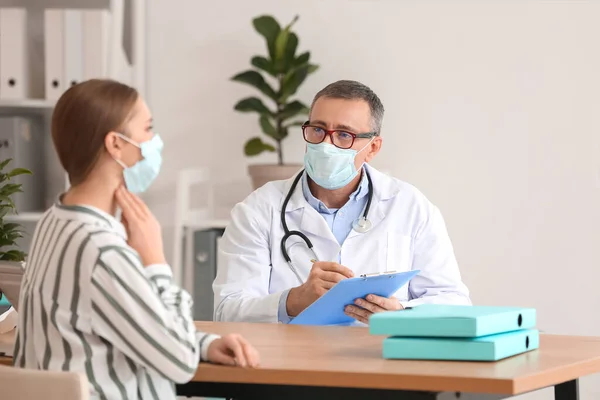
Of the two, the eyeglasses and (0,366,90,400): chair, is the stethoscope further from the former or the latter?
(0,366,90,400): chair

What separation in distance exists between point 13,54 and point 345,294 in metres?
2.00

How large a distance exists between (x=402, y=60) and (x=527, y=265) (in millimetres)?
912

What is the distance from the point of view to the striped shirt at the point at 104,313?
1467 millimetres

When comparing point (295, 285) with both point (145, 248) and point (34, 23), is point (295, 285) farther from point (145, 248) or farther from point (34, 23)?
point (34, 23)

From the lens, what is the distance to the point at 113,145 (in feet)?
5.18

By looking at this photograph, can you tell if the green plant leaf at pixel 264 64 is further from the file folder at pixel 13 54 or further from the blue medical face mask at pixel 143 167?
the blue medical face mask at pixel 143 167

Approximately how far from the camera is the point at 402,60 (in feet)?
12.2

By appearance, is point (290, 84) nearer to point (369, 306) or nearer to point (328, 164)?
point (328, 164)

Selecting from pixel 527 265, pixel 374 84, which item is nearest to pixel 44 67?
pixel 374 84

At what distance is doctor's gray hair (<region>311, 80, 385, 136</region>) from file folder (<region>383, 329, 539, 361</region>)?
3.43 ft

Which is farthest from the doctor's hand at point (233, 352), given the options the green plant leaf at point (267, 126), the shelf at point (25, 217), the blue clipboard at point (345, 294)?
the shelf at point (25, 217)

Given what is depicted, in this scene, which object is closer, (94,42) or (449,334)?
(449,334)

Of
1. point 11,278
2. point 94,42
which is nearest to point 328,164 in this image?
point 11,278

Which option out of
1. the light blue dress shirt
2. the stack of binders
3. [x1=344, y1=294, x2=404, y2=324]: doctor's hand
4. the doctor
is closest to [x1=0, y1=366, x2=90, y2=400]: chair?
the stack of binders
